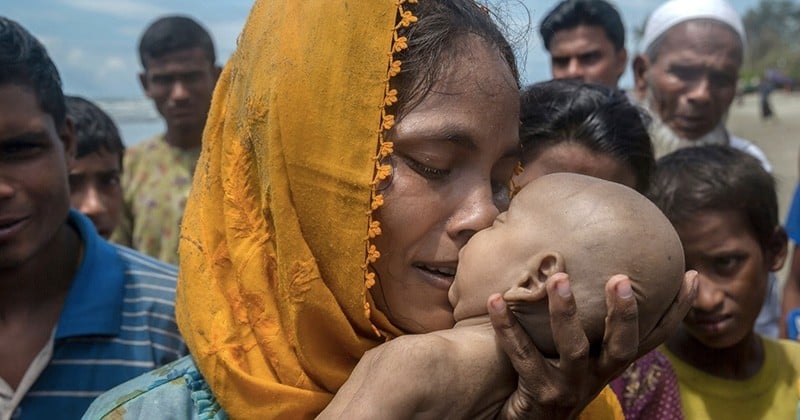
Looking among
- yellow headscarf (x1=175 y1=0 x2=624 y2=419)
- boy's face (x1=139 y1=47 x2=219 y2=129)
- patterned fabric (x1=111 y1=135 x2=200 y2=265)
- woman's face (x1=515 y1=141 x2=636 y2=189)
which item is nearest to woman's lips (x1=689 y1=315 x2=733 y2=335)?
woman's face (x1=515 y1=141 x2=636 y2=189)

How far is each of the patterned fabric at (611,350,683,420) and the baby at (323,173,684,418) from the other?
101cm

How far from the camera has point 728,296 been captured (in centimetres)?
307

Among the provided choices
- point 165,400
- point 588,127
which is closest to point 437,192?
point 165,400

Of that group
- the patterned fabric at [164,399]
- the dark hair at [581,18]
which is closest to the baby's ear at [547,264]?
the patterned fabric at [164,399]

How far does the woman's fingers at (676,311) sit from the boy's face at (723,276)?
1405mm

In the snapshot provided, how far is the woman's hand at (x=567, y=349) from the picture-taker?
1.55 metres

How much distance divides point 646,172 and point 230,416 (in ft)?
5.76

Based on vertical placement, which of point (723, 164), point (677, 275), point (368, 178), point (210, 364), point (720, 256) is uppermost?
point (368, 178)

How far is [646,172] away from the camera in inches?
116

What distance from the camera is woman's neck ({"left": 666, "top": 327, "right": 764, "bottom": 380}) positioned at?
3.13 meters

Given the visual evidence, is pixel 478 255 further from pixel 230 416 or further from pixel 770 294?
pixel 770 294

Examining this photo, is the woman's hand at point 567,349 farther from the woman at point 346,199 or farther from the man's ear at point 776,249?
the man's ear at point 776,249

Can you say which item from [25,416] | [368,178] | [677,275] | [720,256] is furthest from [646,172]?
[25,416]

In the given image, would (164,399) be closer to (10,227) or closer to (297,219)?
(297,219)
